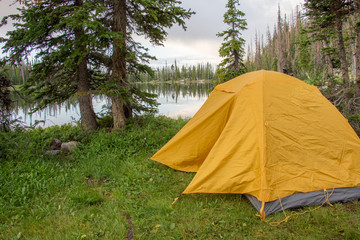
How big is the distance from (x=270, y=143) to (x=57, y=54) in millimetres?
6105

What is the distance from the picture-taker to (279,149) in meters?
4.00

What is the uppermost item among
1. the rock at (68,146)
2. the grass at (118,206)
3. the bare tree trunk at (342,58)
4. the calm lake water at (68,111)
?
the bare tree trunk at (342,58)

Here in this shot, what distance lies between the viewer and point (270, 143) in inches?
157

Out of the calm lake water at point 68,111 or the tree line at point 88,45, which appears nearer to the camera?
the tree line at point 88,45

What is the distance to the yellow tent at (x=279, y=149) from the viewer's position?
380 centimetres

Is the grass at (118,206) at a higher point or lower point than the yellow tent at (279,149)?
lower

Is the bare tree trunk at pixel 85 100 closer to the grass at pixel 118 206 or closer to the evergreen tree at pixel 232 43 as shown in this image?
the grass at pixel 118 206

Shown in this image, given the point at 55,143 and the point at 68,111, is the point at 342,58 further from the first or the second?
the point at 68,111

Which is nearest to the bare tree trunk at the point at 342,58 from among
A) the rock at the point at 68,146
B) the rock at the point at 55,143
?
the rock at the point at 68,146

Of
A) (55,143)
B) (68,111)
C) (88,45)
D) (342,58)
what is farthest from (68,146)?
(68,111)

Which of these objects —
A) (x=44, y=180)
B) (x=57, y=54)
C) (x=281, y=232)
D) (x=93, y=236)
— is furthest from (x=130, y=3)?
(x=281, y=232)

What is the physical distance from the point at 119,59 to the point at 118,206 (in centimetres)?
512

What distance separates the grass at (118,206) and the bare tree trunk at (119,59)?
6.35ft

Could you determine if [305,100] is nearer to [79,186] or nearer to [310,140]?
[310,140]
